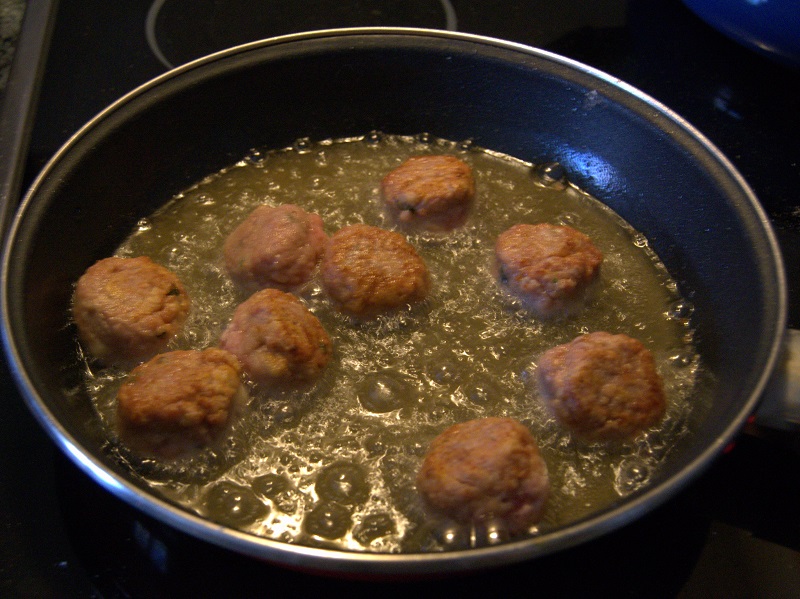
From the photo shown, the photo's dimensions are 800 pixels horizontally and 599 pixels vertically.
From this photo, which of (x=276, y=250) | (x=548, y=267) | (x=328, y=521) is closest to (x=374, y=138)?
(x=276, y=250)

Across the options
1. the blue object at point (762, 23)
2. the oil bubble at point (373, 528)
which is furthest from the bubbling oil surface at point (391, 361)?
the blue object at point (762, 23)

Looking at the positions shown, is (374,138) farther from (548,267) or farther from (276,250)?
(548,267)

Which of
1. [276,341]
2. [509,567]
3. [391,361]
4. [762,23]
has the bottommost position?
[509,567]

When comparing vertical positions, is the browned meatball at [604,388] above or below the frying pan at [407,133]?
below

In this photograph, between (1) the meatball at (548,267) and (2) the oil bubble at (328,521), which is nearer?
(2) the oil bubble at (328,521)

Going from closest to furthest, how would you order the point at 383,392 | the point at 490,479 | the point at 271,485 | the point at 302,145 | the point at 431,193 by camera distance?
the point at 490,479 < the point at 271,485 < the point at 383,392 < the point at 431,193 < the point at 302,145

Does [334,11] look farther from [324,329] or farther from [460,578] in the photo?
[460,578]

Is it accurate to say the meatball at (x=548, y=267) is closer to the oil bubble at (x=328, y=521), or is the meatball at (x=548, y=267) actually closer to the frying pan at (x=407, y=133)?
the frying pan at (x=407, y=133)
